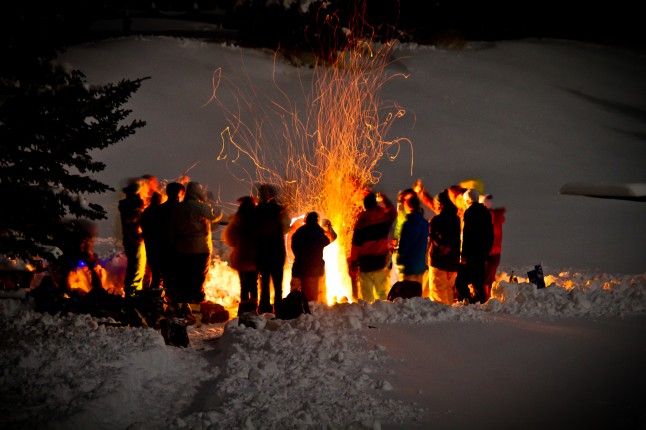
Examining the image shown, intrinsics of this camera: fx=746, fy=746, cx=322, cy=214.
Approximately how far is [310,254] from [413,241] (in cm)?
136

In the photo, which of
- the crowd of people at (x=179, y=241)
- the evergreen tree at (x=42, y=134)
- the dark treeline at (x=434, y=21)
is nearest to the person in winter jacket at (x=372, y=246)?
the crowd of people at (x=179, y=241)

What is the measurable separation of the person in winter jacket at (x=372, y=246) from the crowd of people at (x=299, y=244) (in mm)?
13

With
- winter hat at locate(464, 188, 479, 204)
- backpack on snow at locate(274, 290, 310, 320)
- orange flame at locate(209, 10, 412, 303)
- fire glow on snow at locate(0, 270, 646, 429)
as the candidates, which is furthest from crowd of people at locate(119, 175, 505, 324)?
orange flame at locate(209, 10, 412, 303)

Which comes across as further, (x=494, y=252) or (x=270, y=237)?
(x=494, y=252)

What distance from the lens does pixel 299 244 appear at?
8812 mm

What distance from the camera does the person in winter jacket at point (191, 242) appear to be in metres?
8.94

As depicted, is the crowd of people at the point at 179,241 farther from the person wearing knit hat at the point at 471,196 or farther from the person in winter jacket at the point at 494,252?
the person in winter jacket at the point at 494,252

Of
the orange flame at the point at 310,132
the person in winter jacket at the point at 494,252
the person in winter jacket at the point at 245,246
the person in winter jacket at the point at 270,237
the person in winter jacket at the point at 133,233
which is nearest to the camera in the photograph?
the person in winter jacket at the point at 270,237

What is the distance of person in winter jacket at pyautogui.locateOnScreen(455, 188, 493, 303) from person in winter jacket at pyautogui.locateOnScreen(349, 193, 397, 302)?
0.99 m

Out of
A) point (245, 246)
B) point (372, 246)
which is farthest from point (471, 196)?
point (245, 246)

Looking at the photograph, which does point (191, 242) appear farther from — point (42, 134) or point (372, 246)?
point (42, 134)

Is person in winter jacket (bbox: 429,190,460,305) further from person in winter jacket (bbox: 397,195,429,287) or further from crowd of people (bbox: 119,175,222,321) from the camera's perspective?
crowd of people (bbox: 119,175,222,321)

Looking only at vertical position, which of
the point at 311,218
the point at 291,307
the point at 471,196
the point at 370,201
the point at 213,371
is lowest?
the point at 213,371

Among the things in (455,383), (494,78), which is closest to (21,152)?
(455,383)
